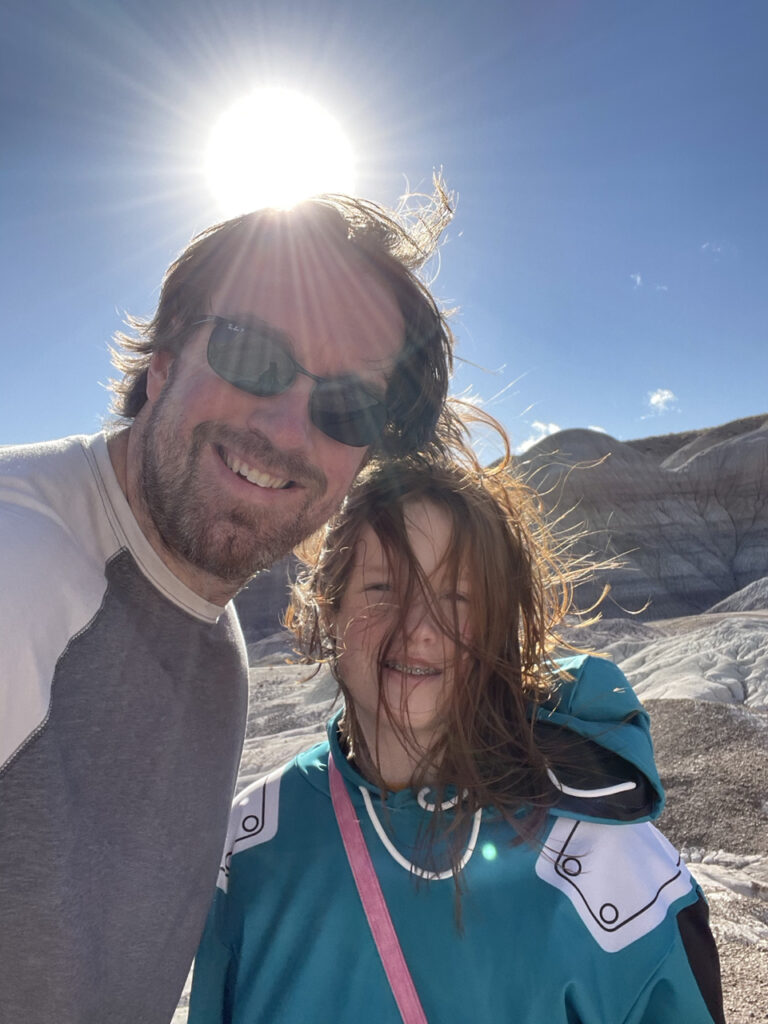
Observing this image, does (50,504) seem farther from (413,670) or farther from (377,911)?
(377,911)

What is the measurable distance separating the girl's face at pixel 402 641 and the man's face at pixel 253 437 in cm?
24

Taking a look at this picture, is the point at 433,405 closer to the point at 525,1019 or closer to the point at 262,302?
the point at 262,302

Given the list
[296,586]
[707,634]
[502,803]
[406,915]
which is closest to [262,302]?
[296,586]

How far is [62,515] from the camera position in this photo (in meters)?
1.52

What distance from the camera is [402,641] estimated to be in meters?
1.74

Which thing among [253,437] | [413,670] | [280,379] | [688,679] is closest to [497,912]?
[413,670]

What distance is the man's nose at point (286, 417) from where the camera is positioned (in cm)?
183

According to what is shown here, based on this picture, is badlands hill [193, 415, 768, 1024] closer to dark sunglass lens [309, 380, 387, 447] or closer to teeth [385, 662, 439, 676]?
dark sunglass lens [309, 380, 387, 447]

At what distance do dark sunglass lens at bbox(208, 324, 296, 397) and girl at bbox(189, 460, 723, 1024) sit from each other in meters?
0.43

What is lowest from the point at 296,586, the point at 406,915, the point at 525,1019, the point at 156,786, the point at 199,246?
the point at 525,1019

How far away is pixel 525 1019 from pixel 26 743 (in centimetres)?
109

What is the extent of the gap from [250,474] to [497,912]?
1171mm

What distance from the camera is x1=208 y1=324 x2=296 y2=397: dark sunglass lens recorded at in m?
1.84

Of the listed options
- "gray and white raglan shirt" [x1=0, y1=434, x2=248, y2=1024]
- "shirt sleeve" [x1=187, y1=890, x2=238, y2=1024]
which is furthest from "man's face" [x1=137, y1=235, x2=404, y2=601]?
"shirt sleeve" [x1=187, y1=890, x2=238, y2=1024]
